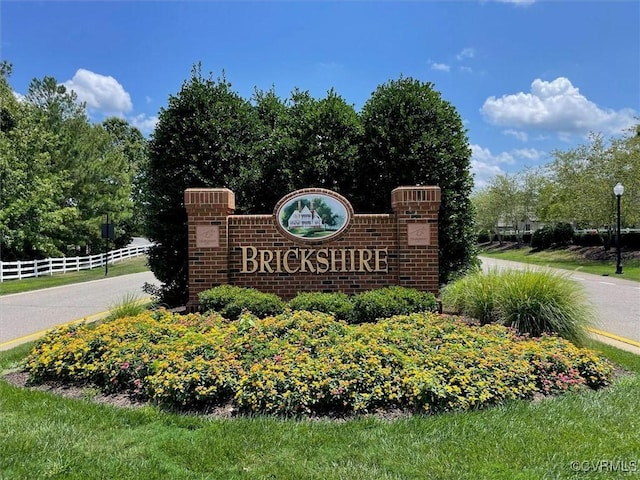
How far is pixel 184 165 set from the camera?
8.81m

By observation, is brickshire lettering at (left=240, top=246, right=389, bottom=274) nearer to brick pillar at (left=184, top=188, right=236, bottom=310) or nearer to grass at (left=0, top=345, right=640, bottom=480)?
brick pillar at (left=184, top=188, right=236, bottom=310)

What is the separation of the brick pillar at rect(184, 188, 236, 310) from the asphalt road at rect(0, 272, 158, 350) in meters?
1.61

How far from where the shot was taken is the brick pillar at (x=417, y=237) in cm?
731

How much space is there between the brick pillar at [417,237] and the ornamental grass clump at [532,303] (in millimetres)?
658

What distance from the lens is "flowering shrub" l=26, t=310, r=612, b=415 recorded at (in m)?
3.88

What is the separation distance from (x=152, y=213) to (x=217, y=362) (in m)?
5.49

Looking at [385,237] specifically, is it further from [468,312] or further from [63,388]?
[63,388]

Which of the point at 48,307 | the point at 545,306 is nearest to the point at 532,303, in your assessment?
the point at 545,306

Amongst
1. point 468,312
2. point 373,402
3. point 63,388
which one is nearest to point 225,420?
point 373,402

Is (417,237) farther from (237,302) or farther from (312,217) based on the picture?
(237,302)

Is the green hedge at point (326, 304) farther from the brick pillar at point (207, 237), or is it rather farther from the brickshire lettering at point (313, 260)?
the brick pillar at point (207, 237)

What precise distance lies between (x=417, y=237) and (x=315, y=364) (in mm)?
3708

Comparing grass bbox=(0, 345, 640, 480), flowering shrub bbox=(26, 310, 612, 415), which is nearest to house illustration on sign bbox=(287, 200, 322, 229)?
flowering shrub bbox=(26, 310, 612, 415)

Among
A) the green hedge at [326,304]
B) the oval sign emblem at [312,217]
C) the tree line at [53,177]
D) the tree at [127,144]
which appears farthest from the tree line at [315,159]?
the tree at [127,144]
